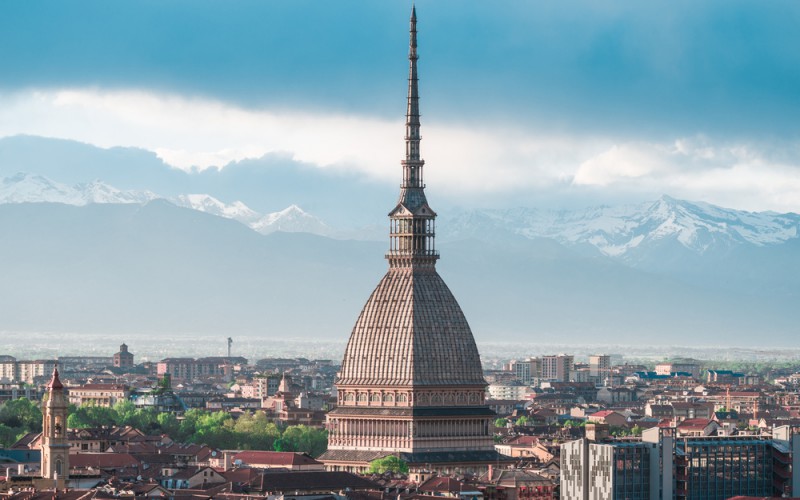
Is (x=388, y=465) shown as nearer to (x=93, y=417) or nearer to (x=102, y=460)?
(x=102, y=460)

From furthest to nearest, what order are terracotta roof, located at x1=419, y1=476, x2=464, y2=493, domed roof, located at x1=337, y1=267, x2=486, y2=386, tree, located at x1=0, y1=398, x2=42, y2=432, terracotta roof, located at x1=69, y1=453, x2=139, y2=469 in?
tree, located at x1=0, y1=398, x2=42, y2=432 → domed roof, located at x1=337, y1=267, x2=486, y2=386 → terracotta roof, located at x1=69, y1=453, x2=139, y2=469 → terracotta roof, located at x1=419, y1=476, x2=464, y2=493

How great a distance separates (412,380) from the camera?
115625 mm

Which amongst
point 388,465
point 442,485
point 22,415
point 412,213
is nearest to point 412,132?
point 412,213

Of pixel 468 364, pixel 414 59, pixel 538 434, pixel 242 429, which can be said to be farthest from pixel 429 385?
pixel 538 434

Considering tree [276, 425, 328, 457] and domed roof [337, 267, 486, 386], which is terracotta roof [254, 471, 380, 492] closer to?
domed roof [337, 267, 486, 386]

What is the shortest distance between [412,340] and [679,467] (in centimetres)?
4140

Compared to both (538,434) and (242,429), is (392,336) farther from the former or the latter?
(538,434)

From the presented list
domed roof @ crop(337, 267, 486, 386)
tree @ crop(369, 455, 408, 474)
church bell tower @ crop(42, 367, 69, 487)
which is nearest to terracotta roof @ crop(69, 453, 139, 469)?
tree @ crop(369, 455, 408, 474)

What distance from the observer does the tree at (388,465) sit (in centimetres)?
11025

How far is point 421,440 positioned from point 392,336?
489 centimetres

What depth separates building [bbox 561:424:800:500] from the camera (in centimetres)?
7419

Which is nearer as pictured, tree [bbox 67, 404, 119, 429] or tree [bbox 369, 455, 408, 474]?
tree [bbox 369, 455, 408, 474]

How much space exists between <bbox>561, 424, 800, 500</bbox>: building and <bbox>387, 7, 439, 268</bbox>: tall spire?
37.6m

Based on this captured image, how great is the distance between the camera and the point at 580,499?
247 feet
